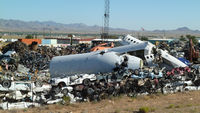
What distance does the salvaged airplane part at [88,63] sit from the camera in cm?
2366

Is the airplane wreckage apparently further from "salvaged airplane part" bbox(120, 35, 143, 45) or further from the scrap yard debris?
"salvaged airplane part" bbox(120, 35, 143, 45)

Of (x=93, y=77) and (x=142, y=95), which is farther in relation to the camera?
(x=93, y=77)

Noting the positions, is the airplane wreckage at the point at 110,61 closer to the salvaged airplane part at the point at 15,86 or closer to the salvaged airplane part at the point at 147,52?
the salvaged airplane part at the point at 147,52

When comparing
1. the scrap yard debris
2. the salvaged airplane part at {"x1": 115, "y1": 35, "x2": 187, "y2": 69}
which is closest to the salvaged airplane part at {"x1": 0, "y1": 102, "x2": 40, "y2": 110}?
the scrap yard debris

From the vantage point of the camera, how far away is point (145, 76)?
873 inches

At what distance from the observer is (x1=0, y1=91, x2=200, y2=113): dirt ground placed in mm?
15556

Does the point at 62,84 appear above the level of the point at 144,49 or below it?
below

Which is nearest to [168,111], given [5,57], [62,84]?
[62,84]

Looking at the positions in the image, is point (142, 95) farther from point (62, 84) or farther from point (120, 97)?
point (62, 84)

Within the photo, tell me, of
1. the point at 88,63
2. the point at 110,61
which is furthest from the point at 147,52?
the point at 88,63

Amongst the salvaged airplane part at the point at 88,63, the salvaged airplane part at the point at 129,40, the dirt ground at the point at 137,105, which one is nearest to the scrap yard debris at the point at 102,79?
the salvaged airplane part at the point at 88,63

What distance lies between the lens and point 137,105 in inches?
688

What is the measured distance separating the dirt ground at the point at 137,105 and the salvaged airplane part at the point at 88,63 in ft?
15.4

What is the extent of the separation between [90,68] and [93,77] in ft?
7.90
